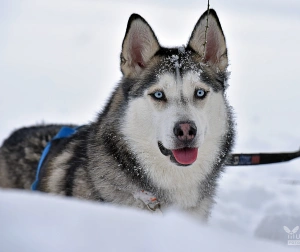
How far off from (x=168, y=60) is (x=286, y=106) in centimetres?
445

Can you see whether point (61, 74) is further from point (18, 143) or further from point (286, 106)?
point (18, 143)

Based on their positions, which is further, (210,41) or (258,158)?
(258,158)

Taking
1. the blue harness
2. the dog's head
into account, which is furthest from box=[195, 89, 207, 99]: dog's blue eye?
the blue harness

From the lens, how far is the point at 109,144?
2430 mm

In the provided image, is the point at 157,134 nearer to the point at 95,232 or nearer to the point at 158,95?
the point at 158,95

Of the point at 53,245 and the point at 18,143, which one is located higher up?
the point at 53,245

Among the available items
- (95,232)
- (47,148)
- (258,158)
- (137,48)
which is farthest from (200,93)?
(95,232)

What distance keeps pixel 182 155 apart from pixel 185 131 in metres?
0.16

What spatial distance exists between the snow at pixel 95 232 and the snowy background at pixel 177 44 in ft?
0.04

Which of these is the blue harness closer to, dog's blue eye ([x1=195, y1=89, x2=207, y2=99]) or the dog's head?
the dog's head

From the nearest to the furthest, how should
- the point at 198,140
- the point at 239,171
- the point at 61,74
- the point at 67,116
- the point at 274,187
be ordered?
the point at 198,140
the point at 274,187
the point at 239,171
the point at 67,116
the point at 61,74

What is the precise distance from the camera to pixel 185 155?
7.55ft

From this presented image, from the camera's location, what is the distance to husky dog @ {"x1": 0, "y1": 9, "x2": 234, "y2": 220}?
2.33 meters

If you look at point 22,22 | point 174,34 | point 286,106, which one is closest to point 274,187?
point 286,106
